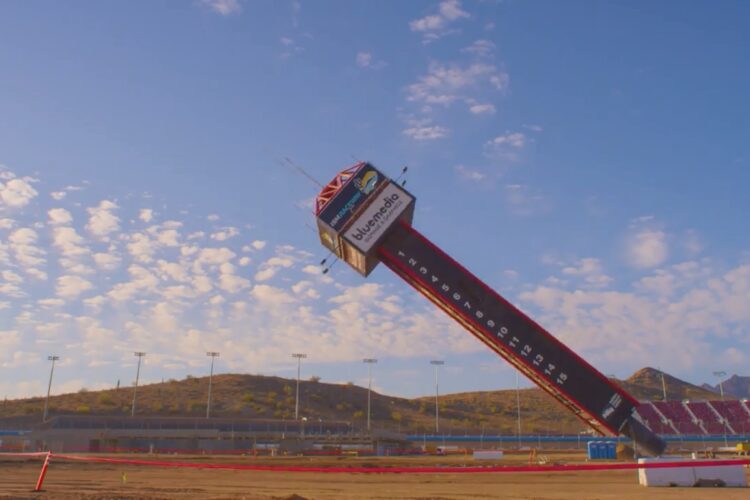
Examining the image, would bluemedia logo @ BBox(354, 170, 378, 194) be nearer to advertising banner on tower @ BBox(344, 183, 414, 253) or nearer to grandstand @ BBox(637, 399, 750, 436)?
advertising banner on tower @ BBox(344, 183, 414, 253)

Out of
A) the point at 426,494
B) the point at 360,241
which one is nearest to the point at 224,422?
the point at 360,241

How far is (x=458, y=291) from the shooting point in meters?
40.3

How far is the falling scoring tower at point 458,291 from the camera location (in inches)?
1581

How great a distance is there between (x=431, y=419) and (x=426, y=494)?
393ft

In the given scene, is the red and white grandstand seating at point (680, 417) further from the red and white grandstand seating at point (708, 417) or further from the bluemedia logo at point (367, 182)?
the bluemedia logo at point (367, 182)

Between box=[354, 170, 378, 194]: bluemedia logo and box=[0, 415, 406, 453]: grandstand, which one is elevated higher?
box=[354, 170, 378, 194]: bluemedia logo

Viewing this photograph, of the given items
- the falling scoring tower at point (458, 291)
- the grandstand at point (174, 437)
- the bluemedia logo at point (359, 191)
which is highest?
the bluemedia logo at point (359, 191)

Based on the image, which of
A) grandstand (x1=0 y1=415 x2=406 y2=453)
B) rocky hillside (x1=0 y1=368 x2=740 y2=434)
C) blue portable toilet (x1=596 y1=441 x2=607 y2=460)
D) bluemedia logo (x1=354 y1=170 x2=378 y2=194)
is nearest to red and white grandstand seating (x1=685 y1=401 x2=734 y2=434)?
rocky hillside (x1=0 y1=368 x2=740 y2=434)

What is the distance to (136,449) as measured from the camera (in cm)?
7412

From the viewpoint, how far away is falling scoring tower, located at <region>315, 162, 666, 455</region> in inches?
1581

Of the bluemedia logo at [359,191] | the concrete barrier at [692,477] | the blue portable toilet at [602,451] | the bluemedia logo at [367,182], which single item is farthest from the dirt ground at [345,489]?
the blue portable toilet at [602,451]

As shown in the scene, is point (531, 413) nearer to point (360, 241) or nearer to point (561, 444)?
point (561, 444)

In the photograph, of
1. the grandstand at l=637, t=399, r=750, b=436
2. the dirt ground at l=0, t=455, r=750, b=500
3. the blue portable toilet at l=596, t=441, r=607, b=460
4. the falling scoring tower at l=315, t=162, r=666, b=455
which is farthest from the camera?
the grandstand at l=637, t=399, r=750, b=436

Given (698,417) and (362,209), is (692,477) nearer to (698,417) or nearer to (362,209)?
(362,209)
